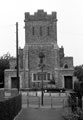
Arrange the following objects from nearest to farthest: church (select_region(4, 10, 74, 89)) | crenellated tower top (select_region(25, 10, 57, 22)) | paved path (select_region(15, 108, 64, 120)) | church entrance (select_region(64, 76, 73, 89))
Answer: paved path (select_region(15, 108, 64, 120)), church (select_region(4, 10, 74, 89)), church entrance (select_region(64, 76, 73, 89)), crenellated tower top (select_region(25, 10, 57, 22))

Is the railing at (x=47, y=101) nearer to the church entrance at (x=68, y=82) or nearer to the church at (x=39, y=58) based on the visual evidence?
the church at (x=39, y=58)

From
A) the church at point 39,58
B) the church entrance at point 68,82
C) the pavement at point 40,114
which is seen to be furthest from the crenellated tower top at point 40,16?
the pavement at point 40,114

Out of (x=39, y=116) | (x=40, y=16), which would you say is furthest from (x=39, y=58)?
(x=39, y=116)

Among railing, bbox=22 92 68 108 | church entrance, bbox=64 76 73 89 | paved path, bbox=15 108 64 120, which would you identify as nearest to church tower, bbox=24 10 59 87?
church entrance, bbox=64 76 73 89

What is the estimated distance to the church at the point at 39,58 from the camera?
203ft

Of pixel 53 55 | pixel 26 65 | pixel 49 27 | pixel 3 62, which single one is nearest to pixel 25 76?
pixel 26 65

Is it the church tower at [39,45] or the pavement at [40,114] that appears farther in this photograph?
the church tower at [39,45]

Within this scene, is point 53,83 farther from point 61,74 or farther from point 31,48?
point 31,48

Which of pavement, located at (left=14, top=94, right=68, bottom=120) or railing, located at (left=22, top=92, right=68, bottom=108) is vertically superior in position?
railing, located at (left=22, top=92, right=68, bottom=108)

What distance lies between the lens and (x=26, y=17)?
6369 cm

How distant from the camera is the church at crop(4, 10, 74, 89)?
203 ft

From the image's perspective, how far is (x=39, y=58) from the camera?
205 feet

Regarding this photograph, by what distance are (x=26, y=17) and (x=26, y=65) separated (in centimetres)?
934

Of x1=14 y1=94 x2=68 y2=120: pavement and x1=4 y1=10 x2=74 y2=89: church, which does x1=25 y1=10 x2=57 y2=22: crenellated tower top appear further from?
x1=14 y1=94 x2=68 y2=120: pavement
